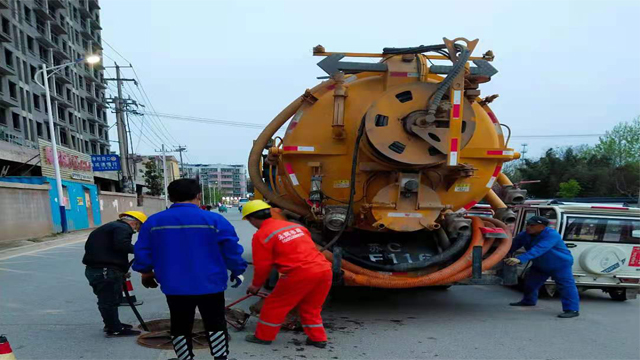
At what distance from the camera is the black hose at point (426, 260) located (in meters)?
4.42

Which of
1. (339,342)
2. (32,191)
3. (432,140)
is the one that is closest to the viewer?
(339,342)

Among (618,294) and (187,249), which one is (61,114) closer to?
(187,249)

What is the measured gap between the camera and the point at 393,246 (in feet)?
16.0

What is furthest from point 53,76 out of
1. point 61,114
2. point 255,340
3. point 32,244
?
point 255,340

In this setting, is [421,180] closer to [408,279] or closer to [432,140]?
[432,140]

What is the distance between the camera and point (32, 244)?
42.8ft

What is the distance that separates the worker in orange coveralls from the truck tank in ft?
2.10

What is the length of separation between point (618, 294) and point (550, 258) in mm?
1781

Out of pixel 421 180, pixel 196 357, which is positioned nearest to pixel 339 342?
pixel 196 357

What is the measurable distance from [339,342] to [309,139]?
208cm

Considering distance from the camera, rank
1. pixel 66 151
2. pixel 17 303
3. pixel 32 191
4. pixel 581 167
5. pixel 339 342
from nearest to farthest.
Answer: pixel 339 342
pixel 17 303
pixel 32 191
pixel 66 151
pixel 581 167

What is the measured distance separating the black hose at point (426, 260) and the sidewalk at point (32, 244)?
998 cm

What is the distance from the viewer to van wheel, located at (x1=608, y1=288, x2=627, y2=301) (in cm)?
578

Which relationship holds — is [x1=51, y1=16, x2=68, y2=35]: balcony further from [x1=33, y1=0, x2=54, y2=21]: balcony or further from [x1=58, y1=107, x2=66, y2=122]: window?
[x1=58, y1=107, x2=66, y2=122]: window
